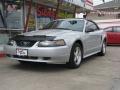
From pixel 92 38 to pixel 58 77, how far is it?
2.96m

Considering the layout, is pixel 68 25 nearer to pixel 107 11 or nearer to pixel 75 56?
pixel 75 56

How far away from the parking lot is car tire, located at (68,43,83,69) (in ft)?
0.52

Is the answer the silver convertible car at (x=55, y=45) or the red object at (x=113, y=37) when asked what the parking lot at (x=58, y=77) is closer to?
the silver convertible car at (x=55, y=45)

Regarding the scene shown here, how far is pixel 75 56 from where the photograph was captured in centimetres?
845

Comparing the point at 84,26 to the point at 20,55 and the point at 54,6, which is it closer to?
the point at 20,55

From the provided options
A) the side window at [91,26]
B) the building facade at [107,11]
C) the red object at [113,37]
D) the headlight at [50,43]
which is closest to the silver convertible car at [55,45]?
the headlight at [50,43]

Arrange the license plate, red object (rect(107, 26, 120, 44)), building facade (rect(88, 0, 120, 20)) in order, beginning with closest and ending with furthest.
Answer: the license plate → red object (rect(107, 26, 120, 44)) → building facade (rect(88, 0, 120, 20))

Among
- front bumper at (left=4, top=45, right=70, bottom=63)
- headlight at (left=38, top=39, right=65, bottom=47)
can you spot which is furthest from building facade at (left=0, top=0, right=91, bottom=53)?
headlight at (left=38, top=39, right=65, bottom=47)

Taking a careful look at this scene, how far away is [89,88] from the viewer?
20.8ft

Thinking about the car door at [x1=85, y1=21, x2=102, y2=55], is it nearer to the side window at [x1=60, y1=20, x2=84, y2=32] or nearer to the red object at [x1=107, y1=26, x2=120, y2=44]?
the side window at [x1=60, y1=20, x2=84, y2=32]

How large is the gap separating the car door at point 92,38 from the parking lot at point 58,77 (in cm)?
60

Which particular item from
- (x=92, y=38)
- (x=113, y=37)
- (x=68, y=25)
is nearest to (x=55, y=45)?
(x=68, y=25)

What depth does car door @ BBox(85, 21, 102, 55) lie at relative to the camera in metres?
9.40

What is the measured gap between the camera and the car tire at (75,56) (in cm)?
819
